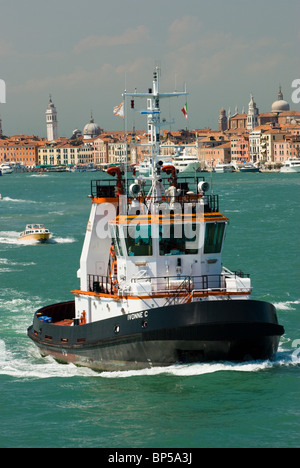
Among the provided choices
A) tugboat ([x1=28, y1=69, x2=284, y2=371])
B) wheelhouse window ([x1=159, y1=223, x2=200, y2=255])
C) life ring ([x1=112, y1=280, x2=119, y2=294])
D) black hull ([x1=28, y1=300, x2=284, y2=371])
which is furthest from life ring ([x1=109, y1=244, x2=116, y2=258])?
black hull ([x1=28, y1=300, x2=284, y2=371])

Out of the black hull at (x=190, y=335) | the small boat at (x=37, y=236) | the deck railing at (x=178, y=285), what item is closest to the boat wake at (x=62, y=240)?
the small boat at (x=37, y=236)

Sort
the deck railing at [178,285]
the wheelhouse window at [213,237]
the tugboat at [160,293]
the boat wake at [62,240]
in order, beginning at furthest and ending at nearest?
the boat wake at [62,240] → the wheelhouse window at [213,237] → the deck railing at [178,285] → the tugboat at [160,293]

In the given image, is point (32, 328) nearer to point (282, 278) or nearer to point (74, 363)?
point (74, 363)

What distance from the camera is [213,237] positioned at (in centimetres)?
2489

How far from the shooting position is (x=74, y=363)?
25969mm

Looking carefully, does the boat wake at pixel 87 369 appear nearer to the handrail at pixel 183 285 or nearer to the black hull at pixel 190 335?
the black hull at pixel 190 335

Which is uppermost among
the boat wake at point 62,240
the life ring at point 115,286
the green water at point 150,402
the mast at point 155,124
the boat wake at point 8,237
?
the mast at point 155,124

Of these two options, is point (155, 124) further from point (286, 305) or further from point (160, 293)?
point (286, 305)

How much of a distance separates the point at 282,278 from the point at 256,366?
1767 centimetres

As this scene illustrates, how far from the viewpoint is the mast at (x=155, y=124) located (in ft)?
82.4

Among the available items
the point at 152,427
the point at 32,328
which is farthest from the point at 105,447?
the point at 32,328

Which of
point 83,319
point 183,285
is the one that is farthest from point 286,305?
point 183,285

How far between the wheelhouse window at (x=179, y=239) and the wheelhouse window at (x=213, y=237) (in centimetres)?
26

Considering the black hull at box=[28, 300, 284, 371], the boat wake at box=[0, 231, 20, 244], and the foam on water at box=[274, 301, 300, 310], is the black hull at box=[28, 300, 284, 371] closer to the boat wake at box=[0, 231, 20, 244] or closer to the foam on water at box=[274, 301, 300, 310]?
the foam on water at box=[274, 301, 300, 310]
